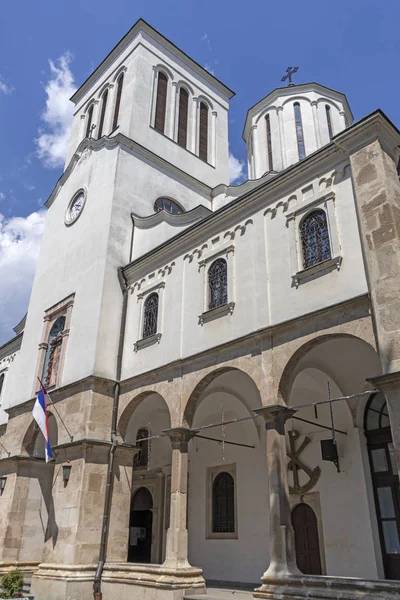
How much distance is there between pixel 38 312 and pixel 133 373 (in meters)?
5.60

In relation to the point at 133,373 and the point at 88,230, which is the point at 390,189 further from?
the point at 88,230

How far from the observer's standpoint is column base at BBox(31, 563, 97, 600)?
11250mm

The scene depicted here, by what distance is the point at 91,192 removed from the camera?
695 inches

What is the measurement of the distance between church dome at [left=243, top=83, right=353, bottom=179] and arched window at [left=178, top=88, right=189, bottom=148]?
10.1 feet

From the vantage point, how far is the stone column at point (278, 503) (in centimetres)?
841

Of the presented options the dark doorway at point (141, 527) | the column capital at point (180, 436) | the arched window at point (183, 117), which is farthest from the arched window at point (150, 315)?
the arched window at point (183, 117)

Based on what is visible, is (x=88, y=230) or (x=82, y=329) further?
(x=88, y=230)

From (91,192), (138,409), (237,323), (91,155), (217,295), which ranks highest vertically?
(91,155)

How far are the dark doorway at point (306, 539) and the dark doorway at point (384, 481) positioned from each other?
5.15ft

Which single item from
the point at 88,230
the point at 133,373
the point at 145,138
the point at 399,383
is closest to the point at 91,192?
the point at 88,230

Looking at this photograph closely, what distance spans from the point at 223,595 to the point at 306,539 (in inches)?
100

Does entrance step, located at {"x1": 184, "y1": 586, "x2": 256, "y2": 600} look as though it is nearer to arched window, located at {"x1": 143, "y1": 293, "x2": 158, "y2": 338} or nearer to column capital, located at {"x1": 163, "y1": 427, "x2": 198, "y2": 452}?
column capital, located at {"x1": 163, "y1": 427, "x2": 198, "y2": 452}

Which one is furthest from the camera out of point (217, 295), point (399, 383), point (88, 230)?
point (88, 230)

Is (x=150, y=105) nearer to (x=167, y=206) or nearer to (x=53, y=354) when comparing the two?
(x=167, y=206)
